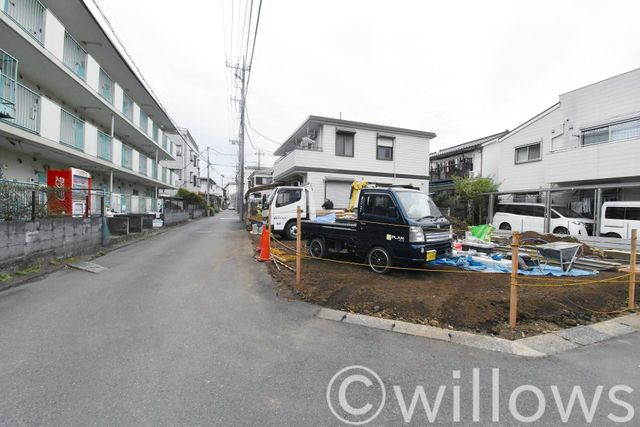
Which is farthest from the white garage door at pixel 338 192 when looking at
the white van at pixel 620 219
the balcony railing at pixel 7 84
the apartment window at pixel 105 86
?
the balcony railing at pixel 7 84

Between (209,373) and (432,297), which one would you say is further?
(432,297)

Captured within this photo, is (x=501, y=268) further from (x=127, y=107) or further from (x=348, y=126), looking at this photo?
(x=127, y=107)

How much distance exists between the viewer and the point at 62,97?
41.1 feet

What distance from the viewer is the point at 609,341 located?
12.1ft

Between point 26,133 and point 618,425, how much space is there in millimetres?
13201

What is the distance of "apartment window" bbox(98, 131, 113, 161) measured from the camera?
13.4 meters

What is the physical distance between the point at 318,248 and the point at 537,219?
1131 cm

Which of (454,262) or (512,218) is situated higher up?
(512,218)

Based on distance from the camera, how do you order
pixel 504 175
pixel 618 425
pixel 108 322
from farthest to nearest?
pixel 504 175 → pixel 108 322 → pixel 618 425

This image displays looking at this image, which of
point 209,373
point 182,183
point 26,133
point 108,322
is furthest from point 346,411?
point 182,183

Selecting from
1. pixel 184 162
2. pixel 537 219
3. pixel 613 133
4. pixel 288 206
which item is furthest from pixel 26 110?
pixel 184 162

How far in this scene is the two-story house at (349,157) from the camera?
1695 centimetres

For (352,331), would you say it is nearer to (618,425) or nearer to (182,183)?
(618,425)

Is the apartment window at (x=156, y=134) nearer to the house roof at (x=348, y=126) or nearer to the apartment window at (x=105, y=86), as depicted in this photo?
the apartment window at (x=105, y=86)
